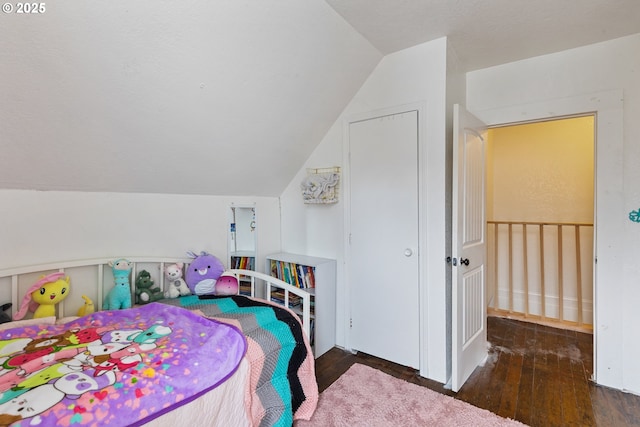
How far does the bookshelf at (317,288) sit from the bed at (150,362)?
1.62 feet

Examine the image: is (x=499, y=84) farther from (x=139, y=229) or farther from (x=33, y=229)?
(x=33, y=229)

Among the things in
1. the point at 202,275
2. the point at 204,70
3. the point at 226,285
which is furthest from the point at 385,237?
the point at 204,70

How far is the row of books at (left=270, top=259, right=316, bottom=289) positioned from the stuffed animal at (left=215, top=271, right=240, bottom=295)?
20.8 inches

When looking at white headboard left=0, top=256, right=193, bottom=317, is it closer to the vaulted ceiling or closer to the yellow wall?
the vaulted ceiling

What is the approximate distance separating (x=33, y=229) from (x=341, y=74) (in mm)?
2122

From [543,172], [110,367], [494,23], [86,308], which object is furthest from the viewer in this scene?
[543,172]

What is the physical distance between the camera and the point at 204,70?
162 cm

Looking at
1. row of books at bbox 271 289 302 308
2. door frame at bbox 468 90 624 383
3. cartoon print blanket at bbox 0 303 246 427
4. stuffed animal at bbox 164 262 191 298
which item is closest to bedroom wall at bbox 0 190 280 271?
stuffed animal at bbox 164 262 191 298

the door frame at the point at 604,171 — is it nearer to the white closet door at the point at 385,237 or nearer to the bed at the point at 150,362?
the white closet door at the point at 385,237

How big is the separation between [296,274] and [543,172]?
9.42 ft

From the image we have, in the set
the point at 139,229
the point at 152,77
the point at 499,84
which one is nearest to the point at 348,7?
the point at 152,77

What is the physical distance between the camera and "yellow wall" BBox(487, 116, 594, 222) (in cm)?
311

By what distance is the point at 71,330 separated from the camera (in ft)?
4.88

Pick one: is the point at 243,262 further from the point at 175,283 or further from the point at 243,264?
the point at 175,283
